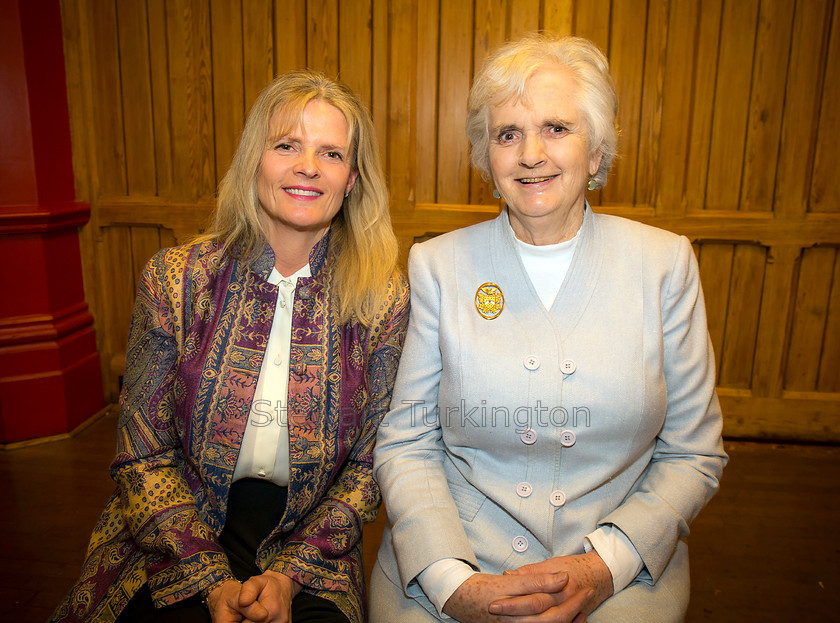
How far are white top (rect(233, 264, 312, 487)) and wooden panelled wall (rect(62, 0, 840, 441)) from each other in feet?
6.95

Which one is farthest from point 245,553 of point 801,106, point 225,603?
point 801,106

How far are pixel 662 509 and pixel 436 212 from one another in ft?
7.91

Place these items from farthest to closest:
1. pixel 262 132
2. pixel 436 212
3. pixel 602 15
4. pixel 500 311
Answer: pixel 436 212 < pixel 602 15 < pixel 262 132 < pixel 500 311

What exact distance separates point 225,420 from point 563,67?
111cm

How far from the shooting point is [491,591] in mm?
1326

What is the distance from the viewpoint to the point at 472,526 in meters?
1.51

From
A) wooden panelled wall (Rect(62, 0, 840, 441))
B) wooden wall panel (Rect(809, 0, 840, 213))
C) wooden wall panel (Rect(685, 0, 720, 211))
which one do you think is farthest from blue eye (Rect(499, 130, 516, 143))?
wooden wall panel (Rect(809, 0, 840, 213))

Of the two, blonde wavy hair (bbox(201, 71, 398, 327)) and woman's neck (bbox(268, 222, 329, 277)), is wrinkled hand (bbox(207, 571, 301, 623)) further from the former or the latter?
woman's neck (bbox(268, 222, 329, 277))

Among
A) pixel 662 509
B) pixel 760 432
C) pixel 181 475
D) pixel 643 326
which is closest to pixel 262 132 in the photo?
pixel 181 475

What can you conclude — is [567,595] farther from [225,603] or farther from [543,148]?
[543,148]

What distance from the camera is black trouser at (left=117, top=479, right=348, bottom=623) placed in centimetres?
144

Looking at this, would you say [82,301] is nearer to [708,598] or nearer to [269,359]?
[269,359]

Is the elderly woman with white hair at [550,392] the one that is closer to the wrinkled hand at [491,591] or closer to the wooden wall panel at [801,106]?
the wrinkled hand at [491,591]

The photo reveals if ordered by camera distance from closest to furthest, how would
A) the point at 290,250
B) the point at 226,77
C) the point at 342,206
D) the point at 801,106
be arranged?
the point at 290,250, the point at 342,206, the point at 801,106, the point at 226,77
